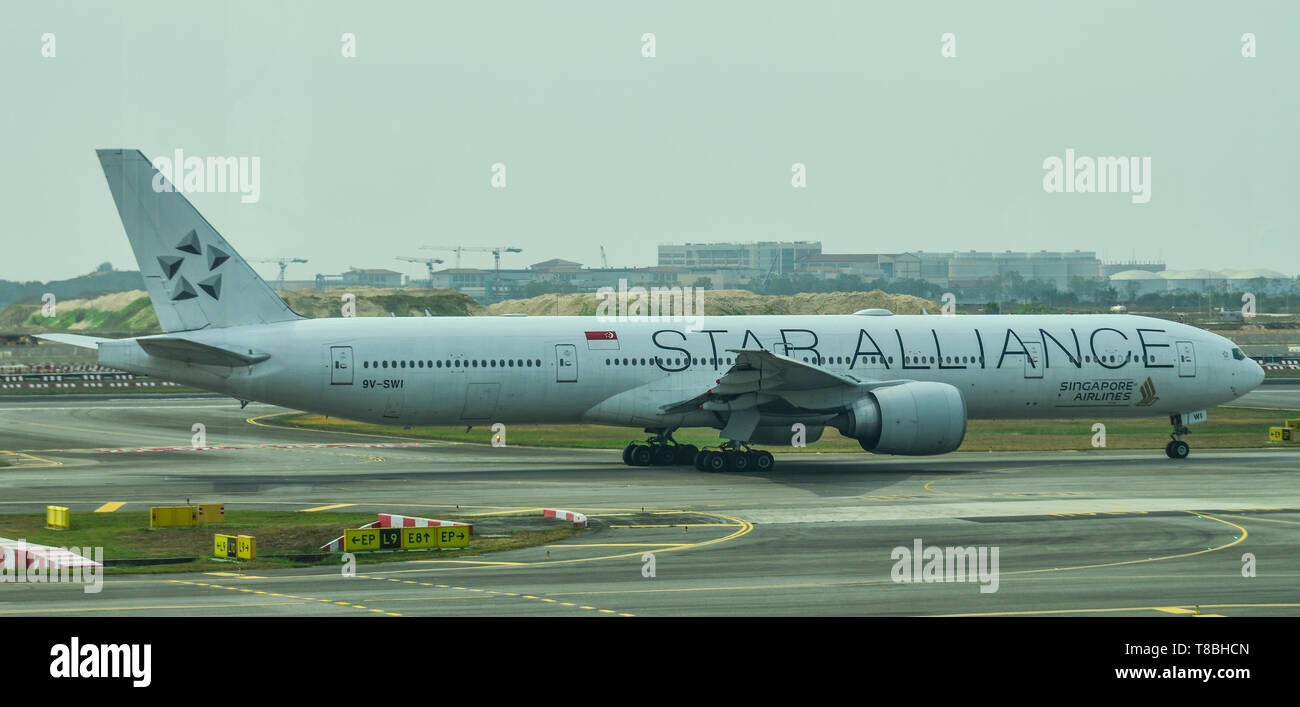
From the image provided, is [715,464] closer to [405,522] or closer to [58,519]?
[405,522]

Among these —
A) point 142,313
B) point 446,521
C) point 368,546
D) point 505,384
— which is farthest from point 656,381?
point 142,313

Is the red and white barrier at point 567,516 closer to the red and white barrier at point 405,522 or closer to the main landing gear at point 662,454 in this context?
the red and white barrier at point 405,522

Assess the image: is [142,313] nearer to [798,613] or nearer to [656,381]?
[656,381]

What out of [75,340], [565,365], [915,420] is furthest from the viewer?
[75,340]

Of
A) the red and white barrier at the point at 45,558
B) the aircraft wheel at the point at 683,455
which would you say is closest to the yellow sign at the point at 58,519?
Answer: the red and white barrier at the point at 45,558

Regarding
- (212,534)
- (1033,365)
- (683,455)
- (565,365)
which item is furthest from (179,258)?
(1033,365)

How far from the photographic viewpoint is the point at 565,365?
4491cm

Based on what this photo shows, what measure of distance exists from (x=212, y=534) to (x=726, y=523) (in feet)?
37.8

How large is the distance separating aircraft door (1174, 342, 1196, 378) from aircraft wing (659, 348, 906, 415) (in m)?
11.5

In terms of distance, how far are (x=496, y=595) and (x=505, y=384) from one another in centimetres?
2169

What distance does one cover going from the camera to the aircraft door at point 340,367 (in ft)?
142

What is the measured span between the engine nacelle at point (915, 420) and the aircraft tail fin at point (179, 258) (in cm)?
1901

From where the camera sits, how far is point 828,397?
44219 millimetres

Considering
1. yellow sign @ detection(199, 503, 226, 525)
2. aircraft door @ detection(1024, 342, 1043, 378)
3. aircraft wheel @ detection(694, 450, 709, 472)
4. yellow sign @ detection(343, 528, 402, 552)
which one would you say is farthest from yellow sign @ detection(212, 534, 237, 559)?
aircraft door @ detection(1024, 342, 1043, 378)
